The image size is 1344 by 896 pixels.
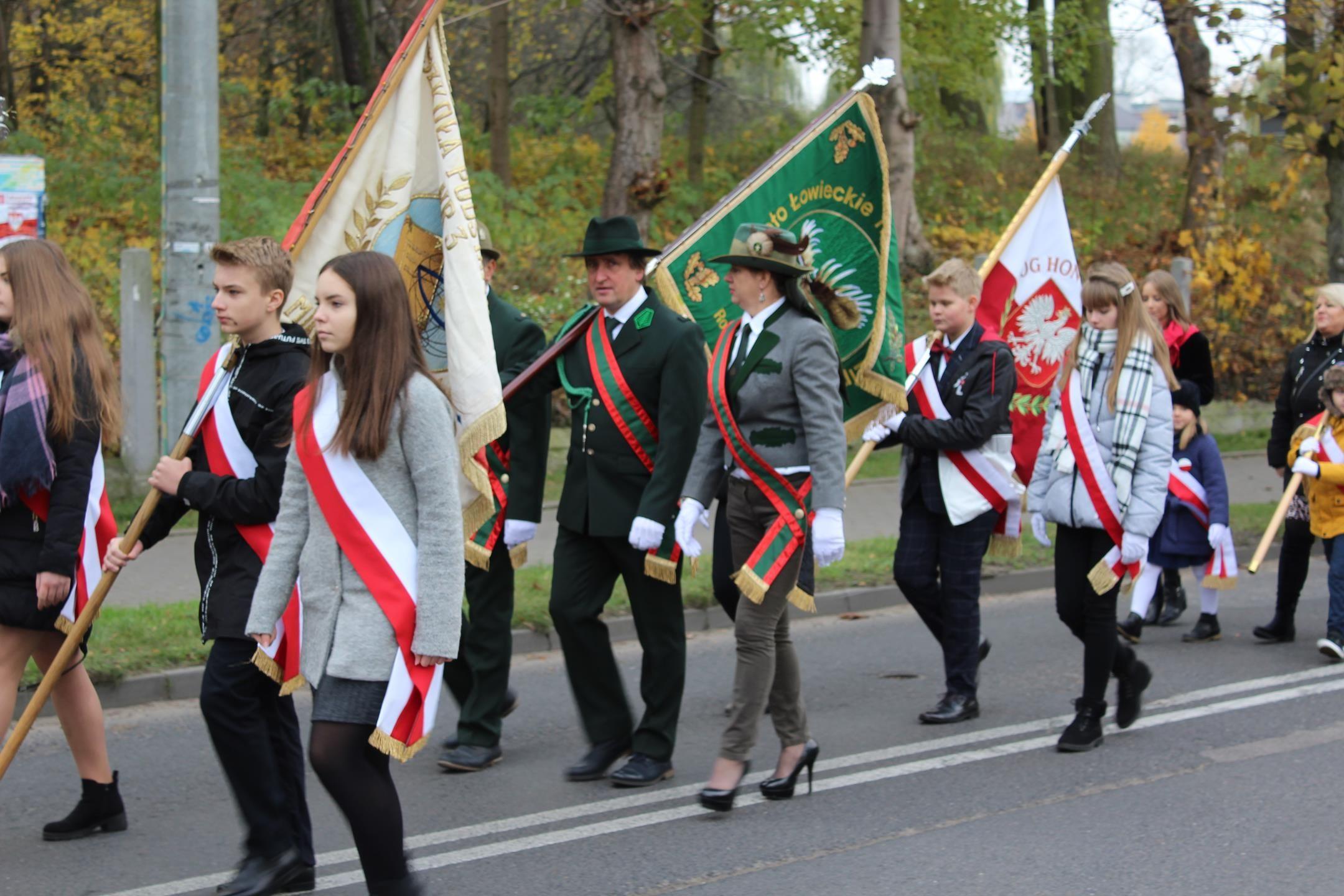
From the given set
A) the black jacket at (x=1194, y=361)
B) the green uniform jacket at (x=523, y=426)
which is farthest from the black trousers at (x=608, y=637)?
the black jacket at (x=1194, y=361)

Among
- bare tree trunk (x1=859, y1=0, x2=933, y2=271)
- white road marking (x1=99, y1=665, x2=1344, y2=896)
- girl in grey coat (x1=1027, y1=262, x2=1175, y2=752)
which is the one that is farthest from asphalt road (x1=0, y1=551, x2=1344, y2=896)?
bare tree trunk (x1=859, y1=0, x2=933, y2=271)

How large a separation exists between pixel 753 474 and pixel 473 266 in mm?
1180

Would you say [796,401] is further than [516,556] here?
No

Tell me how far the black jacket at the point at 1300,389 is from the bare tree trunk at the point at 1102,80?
16.7 m

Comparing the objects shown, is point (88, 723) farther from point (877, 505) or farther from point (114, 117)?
point (114, 117)

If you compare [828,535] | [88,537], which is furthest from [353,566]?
[828,535]

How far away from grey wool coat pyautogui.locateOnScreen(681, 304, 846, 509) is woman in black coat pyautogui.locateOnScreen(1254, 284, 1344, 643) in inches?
155

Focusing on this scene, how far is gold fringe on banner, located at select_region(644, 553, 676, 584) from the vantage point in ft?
18.1

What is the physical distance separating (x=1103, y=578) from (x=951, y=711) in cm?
98

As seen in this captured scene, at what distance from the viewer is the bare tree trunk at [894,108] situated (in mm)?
14023

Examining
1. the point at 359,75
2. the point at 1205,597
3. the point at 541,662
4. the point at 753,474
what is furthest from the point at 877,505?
the point at 359,75

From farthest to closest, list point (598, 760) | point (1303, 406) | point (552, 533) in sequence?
1. point (552, 533)
2. point (1303, 406)
3. point (598, 760)

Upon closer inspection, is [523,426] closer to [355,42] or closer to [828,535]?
[828,535]

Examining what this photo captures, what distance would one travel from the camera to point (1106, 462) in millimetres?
6074
